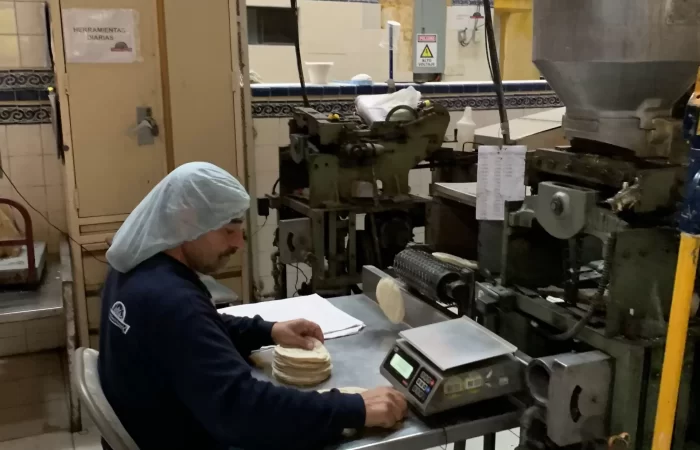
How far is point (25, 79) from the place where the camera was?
10.8 feet

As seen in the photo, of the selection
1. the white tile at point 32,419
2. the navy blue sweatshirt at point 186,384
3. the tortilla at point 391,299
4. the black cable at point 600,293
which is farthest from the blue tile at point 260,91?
the black cable at point 600,293

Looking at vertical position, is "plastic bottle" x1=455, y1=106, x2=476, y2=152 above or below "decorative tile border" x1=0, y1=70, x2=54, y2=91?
below

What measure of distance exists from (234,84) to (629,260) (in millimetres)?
2277

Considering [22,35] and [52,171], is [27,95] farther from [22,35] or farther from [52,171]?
[52,171]

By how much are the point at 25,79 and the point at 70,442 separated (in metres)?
1.74

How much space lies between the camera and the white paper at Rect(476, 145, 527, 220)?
1.54 m

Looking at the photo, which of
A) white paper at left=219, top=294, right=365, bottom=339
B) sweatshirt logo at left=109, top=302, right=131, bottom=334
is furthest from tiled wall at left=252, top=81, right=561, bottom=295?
sweatshirt logo at left=109, top=302, right=131, bottom=334

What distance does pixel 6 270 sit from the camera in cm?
276

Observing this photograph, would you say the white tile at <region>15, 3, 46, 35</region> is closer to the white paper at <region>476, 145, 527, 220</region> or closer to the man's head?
the man's head

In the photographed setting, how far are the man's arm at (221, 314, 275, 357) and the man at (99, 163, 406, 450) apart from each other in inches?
3.3

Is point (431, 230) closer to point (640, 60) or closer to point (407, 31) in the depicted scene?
point (640, 60)

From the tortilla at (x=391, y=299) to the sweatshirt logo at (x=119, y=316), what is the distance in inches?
28.3

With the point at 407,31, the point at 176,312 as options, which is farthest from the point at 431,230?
the point at 407,31

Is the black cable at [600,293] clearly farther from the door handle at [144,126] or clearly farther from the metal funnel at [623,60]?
the door handle at [144,126]
